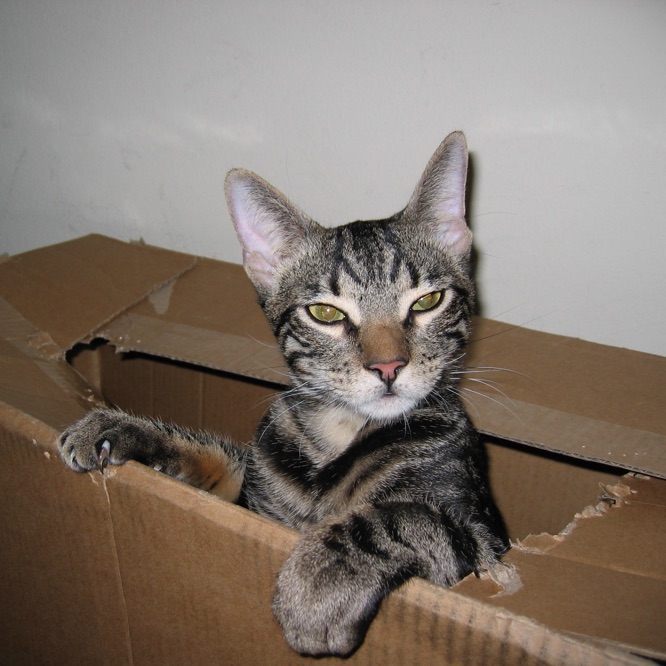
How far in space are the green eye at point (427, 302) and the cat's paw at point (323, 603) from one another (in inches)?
23.7

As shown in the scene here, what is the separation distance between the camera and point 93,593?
1.24 metres

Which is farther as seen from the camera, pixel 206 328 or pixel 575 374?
pixel 206 328

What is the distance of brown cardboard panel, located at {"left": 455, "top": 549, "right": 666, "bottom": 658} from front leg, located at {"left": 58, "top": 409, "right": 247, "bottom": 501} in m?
0.72

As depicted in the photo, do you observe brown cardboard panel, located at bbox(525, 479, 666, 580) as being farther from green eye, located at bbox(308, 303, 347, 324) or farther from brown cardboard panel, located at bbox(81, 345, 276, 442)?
brown cardboard panel, located at bbox(81, 345, 276, 442)

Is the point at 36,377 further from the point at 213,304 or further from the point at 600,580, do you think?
the point at 600,580

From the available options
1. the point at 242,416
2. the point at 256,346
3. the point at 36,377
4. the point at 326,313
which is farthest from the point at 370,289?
the point at 242,416

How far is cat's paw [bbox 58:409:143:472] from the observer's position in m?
1.15

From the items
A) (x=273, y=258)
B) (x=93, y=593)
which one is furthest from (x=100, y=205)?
(x=93, y=593)

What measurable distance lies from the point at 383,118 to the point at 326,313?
0.82 m

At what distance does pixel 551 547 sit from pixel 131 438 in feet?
2.94

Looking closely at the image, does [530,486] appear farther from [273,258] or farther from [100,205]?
[100,205]

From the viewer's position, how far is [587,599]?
98 cm

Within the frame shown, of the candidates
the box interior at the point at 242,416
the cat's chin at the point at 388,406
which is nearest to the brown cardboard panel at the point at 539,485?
the box interior at the point at 242,416

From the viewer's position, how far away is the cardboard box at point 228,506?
93 centimetres
